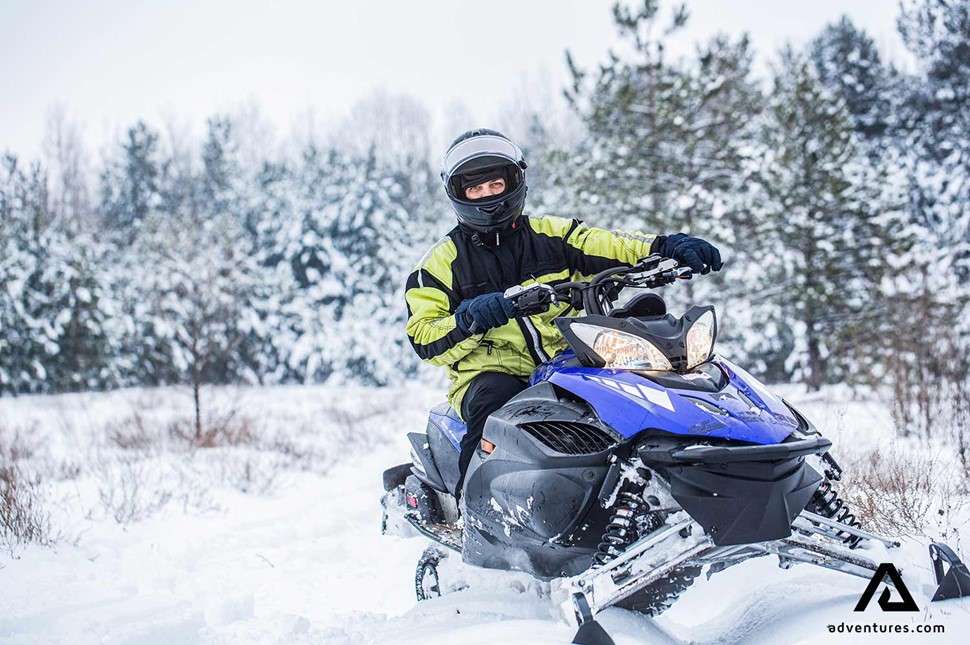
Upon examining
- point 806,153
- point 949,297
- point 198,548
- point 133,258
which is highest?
point 133,258

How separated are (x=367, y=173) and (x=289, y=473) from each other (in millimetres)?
19859

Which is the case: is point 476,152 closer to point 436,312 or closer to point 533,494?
point 436,312

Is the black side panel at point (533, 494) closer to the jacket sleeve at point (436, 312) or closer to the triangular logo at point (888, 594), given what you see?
the jacket sleeve at point (436, 312)

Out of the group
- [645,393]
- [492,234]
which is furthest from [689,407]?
[492,234]

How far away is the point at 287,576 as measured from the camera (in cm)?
445

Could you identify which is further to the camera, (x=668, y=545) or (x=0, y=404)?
(x=0, y=404)

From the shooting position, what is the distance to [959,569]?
2.23 meters

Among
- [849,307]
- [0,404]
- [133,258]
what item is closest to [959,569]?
[849,307]

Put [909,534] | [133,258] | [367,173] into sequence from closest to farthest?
[909,534] < [367,173] < [133,258]

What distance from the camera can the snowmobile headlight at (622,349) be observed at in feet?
8.10

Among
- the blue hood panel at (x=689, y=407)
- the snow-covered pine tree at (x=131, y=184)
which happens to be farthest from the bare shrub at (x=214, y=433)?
the snow-covered pine tree at (x=131, y=184)

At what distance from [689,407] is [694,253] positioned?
40.1 inches

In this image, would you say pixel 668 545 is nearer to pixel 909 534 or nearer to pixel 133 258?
pixel 909 534

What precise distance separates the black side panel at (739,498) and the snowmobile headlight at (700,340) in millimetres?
442
